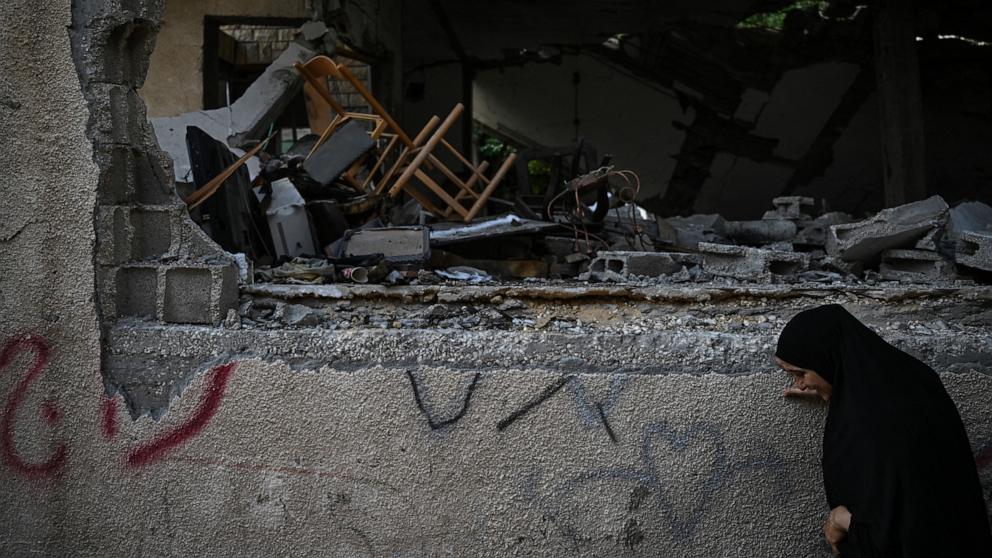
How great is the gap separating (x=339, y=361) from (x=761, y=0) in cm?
820

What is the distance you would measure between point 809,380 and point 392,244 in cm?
218

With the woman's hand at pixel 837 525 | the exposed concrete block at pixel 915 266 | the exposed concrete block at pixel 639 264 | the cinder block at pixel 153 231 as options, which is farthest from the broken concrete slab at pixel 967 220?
the cinder block at pixel 153 231

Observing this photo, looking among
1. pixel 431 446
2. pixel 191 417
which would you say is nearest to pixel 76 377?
pixel 191 417

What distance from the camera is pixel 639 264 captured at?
11.4 feet

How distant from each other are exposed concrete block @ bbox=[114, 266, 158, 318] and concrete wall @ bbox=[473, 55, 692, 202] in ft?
29.0

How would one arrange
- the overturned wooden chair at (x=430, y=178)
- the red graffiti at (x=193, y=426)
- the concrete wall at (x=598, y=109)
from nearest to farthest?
the red graffiti at (x=193, y=426)
the overturned wooden chair at (x=430, y=178)
the concrete wall at (x=598, y=109)

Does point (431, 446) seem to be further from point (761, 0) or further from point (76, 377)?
point (761, 0)

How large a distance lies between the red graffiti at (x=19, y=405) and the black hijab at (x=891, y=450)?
2602 mm

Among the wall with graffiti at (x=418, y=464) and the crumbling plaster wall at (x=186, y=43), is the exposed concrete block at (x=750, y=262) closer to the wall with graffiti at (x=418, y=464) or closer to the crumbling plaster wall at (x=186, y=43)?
the wall with graffiti at (x=418, y=464)

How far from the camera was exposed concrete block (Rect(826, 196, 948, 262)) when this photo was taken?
3.41 metres

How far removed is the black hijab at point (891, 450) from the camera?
2.07m

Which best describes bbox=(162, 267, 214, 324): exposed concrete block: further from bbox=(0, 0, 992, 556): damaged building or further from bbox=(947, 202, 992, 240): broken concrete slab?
bbox=(947, 202, 992, 240): broken concrete slab

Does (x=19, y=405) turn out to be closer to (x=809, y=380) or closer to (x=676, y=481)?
(x=676, y=481)

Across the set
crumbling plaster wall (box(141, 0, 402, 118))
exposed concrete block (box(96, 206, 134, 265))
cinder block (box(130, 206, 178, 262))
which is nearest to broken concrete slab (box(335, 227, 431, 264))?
cinder block (box(130, 206, 178, 262))
